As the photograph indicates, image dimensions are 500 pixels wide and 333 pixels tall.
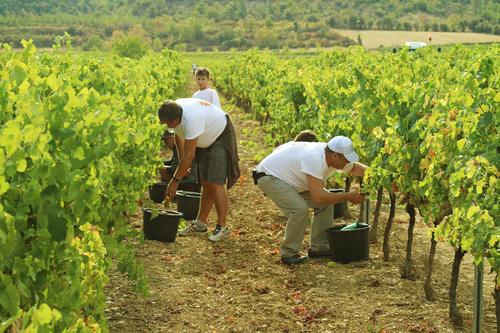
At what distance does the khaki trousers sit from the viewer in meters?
8.03

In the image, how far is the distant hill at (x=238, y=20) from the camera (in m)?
99.6

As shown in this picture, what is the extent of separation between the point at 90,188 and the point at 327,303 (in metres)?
3.56

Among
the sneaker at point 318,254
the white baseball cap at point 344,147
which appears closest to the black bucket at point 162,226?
the sneaker at point 318,254

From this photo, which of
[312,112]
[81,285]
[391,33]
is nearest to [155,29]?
[391,33]

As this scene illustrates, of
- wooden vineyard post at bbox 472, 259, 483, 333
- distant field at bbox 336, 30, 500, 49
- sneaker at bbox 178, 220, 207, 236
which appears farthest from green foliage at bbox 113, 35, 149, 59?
wooden vineyard post at bbox 472, 259, 483, 333

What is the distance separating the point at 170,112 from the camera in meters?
8.16

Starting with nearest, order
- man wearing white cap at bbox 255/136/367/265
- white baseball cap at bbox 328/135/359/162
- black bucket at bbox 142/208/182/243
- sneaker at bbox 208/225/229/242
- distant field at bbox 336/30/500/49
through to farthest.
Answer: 1. white baseball cap at bbox 328/135/359/162
2. man wearing white cap at bbox 255/136/367/265
3. black bucket at bbox 142/208/182/243
4. sneaker at bbox 208/225/229/242
5. distant field at bbox 336/30/500/49

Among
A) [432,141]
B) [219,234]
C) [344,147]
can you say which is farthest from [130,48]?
[432,141]

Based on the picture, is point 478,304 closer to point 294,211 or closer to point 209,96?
point 294,211

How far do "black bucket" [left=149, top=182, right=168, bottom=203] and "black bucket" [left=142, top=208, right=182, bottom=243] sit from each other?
6.00 feet

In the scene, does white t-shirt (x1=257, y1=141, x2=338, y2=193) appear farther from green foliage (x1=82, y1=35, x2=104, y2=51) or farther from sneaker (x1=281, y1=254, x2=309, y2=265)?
green foliage (x1=82, y1=35, x2=104, y2=51)

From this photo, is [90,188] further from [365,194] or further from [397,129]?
[365,194]

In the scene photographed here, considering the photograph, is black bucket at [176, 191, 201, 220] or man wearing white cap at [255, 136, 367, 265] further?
black bucket at [176, 191, 201, 220]

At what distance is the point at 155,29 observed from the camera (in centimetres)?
11512
